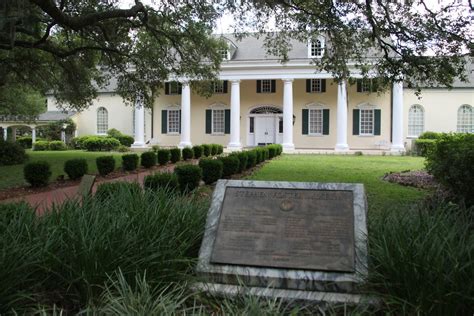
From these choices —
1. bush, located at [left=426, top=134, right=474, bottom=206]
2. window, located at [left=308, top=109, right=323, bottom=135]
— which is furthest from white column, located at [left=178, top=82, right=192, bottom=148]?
bush, located at [left=426, top=134, right=474, bottom=206]

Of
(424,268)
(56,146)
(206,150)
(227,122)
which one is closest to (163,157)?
(206,150)

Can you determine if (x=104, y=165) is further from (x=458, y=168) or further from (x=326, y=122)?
(x=326, y=122)

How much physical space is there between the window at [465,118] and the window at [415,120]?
2589 millimetres

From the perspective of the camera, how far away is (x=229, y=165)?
12.9m

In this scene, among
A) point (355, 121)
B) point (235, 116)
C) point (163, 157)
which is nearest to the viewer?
point (163, 157)

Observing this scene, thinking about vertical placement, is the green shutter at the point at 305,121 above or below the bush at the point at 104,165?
above

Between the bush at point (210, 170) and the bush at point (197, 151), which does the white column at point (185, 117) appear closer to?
the bush at point (197, 151)

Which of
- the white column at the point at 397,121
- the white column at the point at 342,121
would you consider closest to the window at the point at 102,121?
the white column at the point at 342,121

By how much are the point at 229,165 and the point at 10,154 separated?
11656 mm

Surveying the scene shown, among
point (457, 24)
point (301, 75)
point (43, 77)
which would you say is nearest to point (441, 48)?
point (457, 24)

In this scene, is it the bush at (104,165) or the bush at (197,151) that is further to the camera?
the bush at (197,151)

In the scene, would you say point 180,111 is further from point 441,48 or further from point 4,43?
point 441,48

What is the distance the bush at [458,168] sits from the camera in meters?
6.92

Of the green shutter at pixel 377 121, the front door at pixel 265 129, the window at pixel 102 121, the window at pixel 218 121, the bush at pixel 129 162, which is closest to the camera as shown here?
the bush at pixel 129 162
